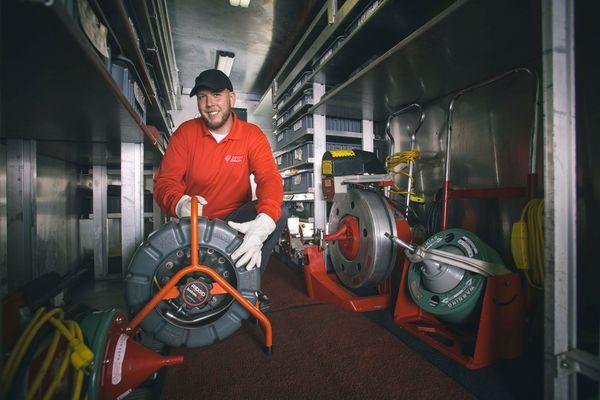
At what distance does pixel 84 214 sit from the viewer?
3059 millimetres

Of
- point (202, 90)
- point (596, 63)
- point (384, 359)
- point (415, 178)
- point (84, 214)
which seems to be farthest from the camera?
point (84, 214)

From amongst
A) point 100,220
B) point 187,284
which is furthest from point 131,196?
point 187,284

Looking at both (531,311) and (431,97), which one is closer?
(531,311)

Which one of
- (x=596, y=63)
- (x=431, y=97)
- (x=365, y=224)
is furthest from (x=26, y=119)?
(x=596, y=63)

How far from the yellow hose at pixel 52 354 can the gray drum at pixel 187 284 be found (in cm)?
34

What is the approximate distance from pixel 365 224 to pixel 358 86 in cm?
104

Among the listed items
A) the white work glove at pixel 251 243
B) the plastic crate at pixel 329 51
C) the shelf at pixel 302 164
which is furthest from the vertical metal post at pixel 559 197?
the shelf at pixel 302 164

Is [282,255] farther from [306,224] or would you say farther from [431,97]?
[431,97]

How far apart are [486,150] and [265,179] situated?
61.1 inches

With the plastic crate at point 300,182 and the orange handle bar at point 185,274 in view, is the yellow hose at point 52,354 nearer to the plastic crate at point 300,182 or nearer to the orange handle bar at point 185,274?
the orange handle bar at point 185,274

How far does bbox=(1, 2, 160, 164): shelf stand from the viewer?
724mm

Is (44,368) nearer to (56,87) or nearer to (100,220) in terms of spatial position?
(56,87)

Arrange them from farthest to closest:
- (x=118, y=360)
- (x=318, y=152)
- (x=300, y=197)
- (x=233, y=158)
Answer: (x=300, y=197)
(x=318, y=152)
(x=233, y=158)
(x=118, y=360)

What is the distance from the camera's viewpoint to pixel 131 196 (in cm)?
204
